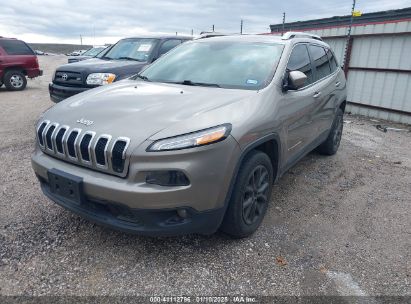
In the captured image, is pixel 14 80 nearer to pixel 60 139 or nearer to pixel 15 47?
pixel 15 47

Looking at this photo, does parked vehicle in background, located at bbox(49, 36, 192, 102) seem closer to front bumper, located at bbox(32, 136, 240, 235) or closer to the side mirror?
the side mirror

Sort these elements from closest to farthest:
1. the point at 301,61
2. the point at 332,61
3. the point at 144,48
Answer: the point at 301,61
the point at 332,61
the point at 144,48

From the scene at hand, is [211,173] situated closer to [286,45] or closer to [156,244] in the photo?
[156,244]

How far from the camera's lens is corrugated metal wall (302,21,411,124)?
838 cm

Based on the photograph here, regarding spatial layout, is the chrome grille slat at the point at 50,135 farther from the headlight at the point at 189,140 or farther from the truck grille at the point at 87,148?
the headlight at the point at 189,140

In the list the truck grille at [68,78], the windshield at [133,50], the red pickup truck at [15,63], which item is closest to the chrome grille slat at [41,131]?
the truck grille at [68,78]

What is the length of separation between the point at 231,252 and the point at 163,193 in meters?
0.93

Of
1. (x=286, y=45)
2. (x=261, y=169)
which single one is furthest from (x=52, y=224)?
(x=286, y=45)

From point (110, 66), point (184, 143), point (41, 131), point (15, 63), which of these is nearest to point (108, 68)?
point (110, 66)

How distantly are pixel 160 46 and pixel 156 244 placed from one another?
525 cm

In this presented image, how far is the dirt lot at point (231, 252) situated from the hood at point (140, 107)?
101 cm

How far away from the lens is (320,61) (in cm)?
461

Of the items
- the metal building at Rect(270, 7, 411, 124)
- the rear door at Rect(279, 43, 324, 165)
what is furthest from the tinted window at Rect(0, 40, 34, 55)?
the rear door at Rect(279, 43, 324, 165)

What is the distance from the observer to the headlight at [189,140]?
2.32 meters
